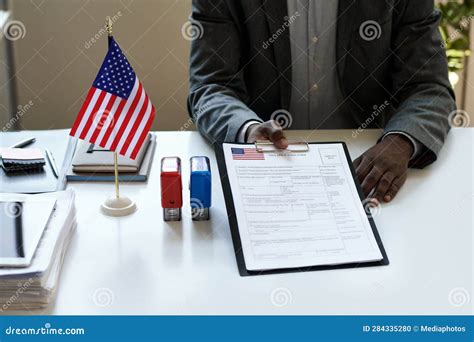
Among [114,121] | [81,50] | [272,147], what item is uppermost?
[114,121]

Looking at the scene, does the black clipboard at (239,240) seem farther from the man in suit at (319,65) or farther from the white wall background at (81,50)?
the white wall background at (81,50)

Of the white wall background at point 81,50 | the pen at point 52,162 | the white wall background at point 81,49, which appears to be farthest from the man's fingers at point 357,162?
the white wall background at point 81,49

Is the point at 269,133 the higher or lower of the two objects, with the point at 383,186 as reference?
higher

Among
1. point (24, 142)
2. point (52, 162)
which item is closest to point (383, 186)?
point (52, 162)

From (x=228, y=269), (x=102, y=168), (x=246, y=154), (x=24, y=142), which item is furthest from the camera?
(x=24, y=142)

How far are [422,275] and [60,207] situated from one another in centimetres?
71

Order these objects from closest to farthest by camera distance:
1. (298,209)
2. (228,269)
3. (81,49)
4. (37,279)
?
(37,279) → (228,269) → (298,209) → (81,49)

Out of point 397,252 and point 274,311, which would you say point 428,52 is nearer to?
point 397,252

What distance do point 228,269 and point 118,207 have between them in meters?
0.32

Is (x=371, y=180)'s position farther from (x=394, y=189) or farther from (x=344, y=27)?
(x=344, y=27)

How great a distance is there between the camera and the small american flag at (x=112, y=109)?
1.43 meters

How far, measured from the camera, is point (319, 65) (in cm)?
202
